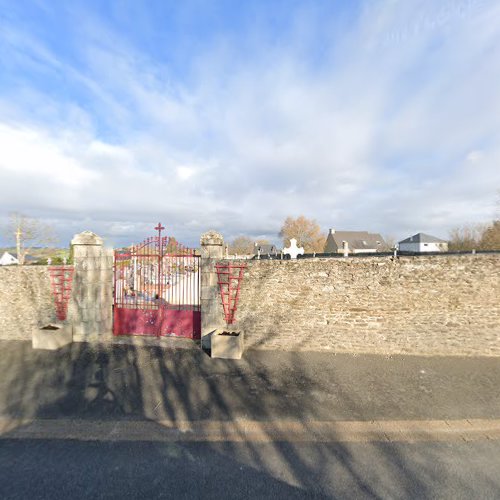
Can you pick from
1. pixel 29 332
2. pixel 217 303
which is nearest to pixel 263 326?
pixel 217 303

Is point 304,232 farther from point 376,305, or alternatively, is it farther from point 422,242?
point 376,305

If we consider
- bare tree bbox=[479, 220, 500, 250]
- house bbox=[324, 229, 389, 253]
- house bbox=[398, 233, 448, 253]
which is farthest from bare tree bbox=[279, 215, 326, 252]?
bare tree bbox=[479, 220, 500, 250]

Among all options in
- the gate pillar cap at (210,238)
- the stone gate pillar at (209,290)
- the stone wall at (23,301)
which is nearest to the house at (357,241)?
the gate pillar cap at (210,238)

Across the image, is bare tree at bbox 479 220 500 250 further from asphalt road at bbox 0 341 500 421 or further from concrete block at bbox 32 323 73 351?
concrete block at bbox 32 323 73 351

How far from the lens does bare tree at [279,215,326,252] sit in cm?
6038

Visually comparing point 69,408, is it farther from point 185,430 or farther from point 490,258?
point 490,258

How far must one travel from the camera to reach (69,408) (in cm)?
436

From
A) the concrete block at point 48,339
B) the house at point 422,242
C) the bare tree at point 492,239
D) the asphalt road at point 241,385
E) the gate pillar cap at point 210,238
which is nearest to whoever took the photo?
the asphalt road at point 241,385

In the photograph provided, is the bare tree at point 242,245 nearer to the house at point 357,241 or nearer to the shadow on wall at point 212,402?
the house at point 357,241

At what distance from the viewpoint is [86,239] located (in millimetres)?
7199

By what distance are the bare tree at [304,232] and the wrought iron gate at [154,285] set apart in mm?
53430

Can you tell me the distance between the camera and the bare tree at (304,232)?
60.4 meters

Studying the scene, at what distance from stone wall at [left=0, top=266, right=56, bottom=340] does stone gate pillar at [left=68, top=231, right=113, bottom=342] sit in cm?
104

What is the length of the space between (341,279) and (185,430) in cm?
466
